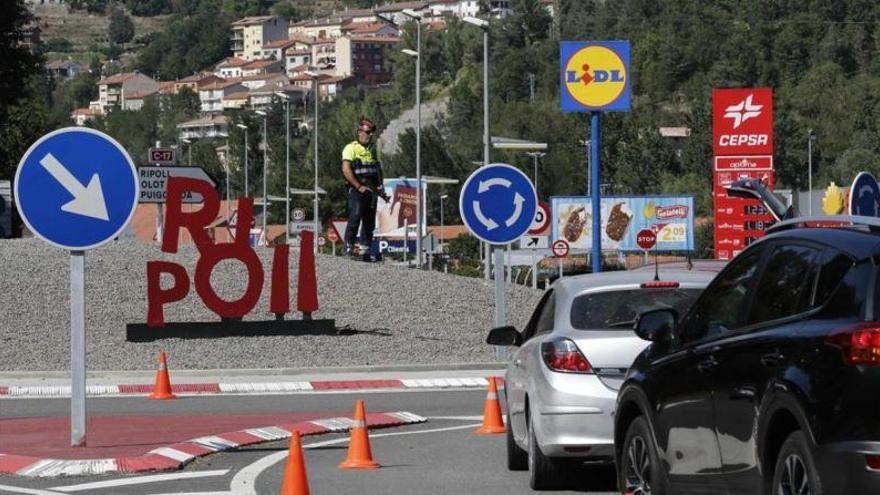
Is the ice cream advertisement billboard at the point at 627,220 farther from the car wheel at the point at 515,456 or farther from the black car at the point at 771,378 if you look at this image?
the black car at the point at 771,378

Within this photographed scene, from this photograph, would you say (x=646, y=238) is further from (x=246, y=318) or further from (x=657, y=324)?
(x=657, y=324)

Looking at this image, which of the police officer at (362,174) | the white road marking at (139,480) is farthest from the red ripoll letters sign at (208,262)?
the white road marking at (139,480)

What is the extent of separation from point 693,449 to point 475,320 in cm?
2243

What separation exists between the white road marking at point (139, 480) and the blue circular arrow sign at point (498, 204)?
30.5 ft

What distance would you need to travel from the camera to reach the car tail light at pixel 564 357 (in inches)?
470

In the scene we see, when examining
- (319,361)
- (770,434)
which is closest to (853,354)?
(770,434)

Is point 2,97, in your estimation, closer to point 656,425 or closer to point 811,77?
point 656,425

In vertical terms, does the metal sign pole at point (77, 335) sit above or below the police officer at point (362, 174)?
below

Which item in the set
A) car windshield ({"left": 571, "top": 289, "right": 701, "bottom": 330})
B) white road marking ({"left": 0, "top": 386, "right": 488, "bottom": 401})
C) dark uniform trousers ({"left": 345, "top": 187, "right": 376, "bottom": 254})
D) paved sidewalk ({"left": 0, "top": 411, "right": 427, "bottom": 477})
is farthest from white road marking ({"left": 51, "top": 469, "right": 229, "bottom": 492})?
dark uniform trousers ({"left": 345, "top": 187, "right": 376, "bottom": 254})

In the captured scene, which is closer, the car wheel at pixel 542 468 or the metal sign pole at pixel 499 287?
the car wheel at pixel 542 468

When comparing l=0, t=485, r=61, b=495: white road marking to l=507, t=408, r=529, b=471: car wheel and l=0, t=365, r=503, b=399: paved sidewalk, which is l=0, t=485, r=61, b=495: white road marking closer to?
l=507, t=408, r=529, b=471: car wheel

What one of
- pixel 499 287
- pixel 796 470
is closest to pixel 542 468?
pixel 796 470

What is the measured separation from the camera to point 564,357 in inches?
473

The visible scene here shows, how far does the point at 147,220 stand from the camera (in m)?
113
